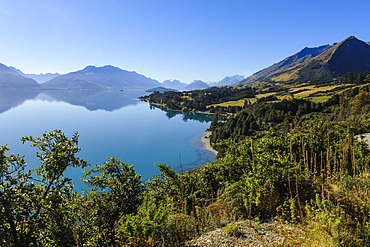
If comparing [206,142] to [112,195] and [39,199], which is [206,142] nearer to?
[112,195]

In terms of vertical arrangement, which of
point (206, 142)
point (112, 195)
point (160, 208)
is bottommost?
point (206, 142)

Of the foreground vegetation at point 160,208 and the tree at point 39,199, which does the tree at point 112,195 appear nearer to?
the foreground vegetation at point 160,208

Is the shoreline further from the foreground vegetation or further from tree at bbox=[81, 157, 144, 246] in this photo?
the foreground vegetation

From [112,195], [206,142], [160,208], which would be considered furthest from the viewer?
[206,142]

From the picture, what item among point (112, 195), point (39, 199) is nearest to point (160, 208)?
point (39, 199)

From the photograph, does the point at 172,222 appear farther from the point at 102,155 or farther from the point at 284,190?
the point at 102,155

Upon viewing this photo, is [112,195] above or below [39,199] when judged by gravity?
below

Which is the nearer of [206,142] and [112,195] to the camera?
[112,195]

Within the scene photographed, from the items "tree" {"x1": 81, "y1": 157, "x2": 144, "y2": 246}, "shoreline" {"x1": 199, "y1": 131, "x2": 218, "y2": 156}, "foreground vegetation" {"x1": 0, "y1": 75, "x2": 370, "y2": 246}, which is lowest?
"shoreline" {"x1": 199, "y1": 131, "x2": 218, "y2": 156}

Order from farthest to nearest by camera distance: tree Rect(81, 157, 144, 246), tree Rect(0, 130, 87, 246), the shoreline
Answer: the shoreline → tree Rect(81, 157, 144, 246) → tree Rect(0, 130, 87, 246)

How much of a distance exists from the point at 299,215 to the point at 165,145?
61076 mm

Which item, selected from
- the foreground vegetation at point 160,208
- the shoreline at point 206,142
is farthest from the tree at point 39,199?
the shoreline at point 206,142

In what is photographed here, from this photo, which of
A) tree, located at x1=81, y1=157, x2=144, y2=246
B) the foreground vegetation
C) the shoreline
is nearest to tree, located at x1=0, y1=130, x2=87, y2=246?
the foreground vegetation

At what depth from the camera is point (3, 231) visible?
3080mm
